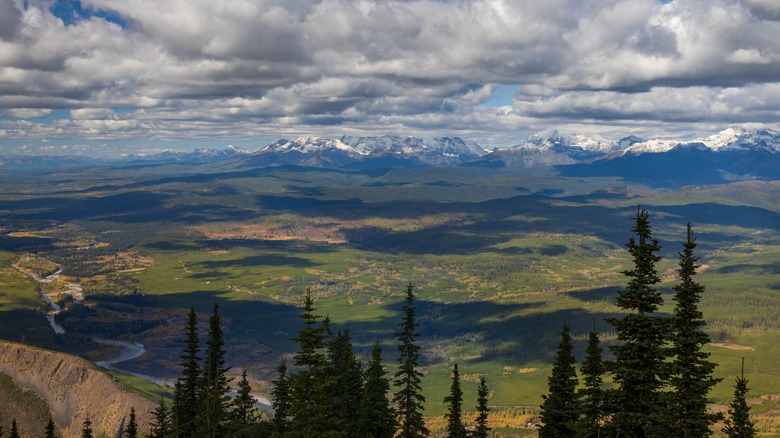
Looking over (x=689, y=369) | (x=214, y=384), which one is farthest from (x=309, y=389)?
(x=689, y=369)

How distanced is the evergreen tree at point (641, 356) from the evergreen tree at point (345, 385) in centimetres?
3587

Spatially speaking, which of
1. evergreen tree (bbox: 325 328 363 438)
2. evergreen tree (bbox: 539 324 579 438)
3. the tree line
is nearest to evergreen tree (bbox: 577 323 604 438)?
the tree line

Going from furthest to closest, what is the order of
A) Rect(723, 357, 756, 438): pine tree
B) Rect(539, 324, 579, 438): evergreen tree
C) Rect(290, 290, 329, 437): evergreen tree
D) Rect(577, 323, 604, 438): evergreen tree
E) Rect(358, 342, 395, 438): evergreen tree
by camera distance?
Rect(358, 342, 395, 438): evergreen tree < Rect(539, 324, 579, 438): evergreen tree < Rect(723, 357, 756, 438): pine tree < Rect(290, 290, 329, 437): evergreen tree < Rect(577, 323, 604, 438): evergreen tree

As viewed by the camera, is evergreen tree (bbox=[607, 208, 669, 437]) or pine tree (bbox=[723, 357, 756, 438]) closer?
evergreen tree (bbox=[607, 208, 669, 437])

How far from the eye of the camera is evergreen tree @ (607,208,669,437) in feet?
119

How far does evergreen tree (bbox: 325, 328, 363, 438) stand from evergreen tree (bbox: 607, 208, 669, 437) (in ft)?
118

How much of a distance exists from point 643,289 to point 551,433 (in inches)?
1184

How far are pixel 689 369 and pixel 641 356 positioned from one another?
337cm

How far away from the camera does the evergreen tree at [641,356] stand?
119 feet

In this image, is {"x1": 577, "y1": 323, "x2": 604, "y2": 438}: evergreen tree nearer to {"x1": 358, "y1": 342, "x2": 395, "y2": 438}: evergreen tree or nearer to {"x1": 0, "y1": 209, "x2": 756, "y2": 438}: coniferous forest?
{"x1": 0, "y1": 209, "x2": 756, "y2": 438}: coniferous forest

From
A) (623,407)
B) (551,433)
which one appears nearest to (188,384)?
(551,433)

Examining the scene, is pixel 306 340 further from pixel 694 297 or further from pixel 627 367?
pixel 694 297

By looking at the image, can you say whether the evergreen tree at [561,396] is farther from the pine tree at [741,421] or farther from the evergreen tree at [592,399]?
the pine tree at [741,421]

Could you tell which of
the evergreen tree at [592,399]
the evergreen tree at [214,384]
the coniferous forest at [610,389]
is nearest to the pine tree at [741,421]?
the coniferous forest at [610,389]
